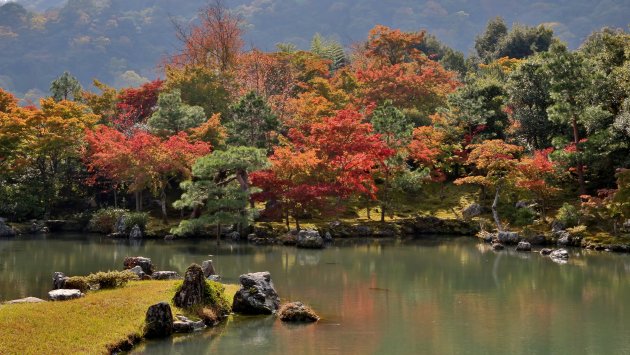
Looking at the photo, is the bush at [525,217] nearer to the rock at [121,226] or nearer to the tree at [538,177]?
the tree at [538,177]

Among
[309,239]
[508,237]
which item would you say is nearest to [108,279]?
[309,239]

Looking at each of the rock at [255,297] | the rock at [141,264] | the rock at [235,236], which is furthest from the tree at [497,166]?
the rock at [255,297]

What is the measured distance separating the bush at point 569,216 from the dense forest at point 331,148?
0.06m

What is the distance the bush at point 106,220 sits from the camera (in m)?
40.0

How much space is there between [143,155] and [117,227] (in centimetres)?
458

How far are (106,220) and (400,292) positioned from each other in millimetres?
23993

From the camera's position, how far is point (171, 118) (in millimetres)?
42406

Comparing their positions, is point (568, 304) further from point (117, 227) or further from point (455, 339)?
point (117, 227)

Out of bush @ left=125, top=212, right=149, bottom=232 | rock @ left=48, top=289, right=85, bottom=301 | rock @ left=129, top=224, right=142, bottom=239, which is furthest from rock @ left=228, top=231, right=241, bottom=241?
rock @ left=48, top=289, right=85, bottom=301

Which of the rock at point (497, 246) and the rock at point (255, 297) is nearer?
the rock at point (255, 297)

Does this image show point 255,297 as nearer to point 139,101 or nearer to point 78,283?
point 78,283

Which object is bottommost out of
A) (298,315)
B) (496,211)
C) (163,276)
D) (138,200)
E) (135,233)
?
(298,315)

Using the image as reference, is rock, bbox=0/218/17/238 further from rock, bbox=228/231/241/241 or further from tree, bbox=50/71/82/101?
tree, bbox=50/71/82/101

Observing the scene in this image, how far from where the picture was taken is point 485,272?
26.2 metres
